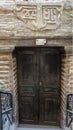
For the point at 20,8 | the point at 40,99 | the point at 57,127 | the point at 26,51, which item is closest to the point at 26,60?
the point at 26,51

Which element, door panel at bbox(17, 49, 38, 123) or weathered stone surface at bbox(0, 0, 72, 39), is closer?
weathered stone surface at bbox(0, 0, 72, 39)

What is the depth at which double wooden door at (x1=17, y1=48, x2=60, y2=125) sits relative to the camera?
4941 millimetres

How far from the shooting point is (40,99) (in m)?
5.09

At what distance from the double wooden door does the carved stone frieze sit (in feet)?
3.55

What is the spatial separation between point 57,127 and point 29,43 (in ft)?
7.14

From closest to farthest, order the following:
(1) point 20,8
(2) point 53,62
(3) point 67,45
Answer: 1. (1) point 20,8
2. (3) point 67,45
3. (2) point 53,62

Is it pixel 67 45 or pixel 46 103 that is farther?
pixel 46 103

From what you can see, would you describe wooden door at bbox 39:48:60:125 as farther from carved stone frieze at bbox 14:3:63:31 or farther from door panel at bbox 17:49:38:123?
carved stone frieze at bbox 14:3:63:31

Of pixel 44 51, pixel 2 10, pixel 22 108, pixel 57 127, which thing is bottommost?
pixel 57 127

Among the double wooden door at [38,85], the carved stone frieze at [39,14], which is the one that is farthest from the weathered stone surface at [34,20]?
the double wooden door at [38,85]

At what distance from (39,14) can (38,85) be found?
185cm

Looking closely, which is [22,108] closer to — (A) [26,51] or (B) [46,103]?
(B) [46,103]

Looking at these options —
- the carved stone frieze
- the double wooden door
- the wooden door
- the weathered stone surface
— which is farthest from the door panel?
the carved stone frieze

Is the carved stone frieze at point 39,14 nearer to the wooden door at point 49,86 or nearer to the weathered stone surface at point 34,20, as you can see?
the weathered stone surface at point 34,20
